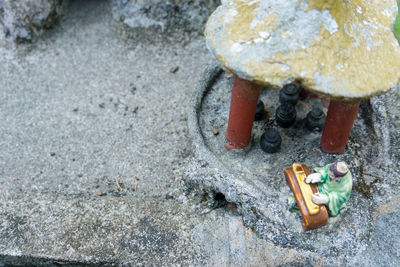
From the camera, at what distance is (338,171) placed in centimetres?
297

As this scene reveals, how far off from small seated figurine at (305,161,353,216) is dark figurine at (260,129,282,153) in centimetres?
50

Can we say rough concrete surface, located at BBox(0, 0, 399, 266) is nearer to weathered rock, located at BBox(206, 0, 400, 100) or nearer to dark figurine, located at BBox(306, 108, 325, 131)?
dark figurine, located at BBox(306, 108, 325, 131)

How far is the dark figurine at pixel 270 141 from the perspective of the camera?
11.6 ft

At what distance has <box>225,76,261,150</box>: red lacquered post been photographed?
128 inches

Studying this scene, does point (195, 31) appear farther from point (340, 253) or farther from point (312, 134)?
point (340, 253)

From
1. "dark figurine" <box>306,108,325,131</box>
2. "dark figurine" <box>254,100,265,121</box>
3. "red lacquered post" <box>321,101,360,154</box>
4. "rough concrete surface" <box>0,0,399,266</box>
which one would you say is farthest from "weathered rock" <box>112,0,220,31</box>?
"red lacquered post" <box>321,101,360,154</box>

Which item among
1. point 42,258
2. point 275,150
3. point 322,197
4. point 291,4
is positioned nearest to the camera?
point 291,4

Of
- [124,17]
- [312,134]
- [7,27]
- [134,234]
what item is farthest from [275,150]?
[7,27]

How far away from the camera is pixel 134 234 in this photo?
3.35 meters

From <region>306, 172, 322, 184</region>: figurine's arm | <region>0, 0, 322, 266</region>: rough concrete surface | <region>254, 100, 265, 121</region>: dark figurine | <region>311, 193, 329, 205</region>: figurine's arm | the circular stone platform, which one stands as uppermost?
<region>306, 172, 322, 184</region>: figurine's arm

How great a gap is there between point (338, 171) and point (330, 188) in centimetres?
21

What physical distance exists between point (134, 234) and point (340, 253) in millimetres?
1586

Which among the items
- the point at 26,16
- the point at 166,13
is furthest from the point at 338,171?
the point at 26,16

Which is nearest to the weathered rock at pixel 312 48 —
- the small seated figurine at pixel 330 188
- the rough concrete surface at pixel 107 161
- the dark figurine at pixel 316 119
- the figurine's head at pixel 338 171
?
the figurine's head at pixel 338 171
